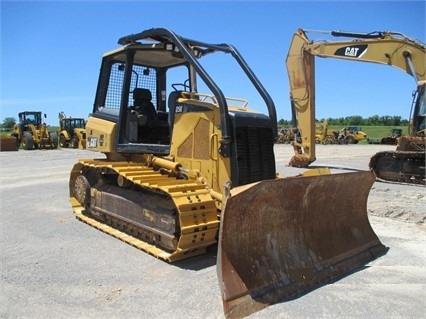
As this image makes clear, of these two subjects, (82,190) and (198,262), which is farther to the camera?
(82,190)

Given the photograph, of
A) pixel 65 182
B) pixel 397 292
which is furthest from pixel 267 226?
pixel 65 182

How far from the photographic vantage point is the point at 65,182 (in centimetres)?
1152

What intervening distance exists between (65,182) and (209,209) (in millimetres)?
7741

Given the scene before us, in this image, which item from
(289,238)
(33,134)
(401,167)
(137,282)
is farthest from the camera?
(33,134)

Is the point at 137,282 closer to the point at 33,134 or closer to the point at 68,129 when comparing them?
the point at 33,134

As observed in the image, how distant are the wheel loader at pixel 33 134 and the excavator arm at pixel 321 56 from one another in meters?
19.1

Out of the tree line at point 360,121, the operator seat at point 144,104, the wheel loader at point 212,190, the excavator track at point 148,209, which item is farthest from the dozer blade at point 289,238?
the tree line at point 360,121

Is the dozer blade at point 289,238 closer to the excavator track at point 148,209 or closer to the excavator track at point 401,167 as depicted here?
the excavator track at point 148,209

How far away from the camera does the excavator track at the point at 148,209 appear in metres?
4.73

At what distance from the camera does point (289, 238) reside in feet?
15.2

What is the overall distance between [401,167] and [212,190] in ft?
29.1

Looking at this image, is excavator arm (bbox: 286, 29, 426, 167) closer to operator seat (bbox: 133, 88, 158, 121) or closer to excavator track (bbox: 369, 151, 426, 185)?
excavator track (bbox: 369, 151, 426, 185)

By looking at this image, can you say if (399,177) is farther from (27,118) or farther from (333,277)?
(27,118)

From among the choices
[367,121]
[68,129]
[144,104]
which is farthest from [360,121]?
[144,104]
